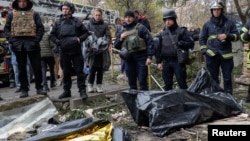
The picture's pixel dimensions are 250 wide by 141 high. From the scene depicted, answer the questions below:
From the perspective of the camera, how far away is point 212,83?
6.34m

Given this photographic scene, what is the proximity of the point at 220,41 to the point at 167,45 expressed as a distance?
0.93 metres

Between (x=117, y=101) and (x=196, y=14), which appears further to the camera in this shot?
(x=196, y=14)

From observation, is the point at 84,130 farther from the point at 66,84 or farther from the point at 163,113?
the point at 66,84

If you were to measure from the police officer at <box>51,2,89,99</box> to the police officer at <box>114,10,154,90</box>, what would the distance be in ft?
2.45

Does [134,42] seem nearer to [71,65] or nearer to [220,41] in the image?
[71,65]

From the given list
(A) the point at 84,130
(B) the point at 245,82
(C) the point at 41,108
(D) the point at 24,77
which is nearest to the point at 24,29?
(D) the point at 24,77

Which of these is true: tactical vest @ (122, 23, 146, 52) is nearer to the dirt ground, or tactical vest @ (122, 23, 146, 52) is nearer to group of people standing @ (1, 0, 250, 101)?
group of people standing @ (1, 0, 250, 101)

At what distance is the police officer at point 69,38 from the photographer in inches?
270

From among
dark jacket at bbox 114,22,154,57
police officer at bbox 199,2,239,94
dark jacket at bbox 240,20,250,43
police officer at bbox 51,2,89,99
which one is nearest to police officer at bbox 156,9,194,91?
dark jacket at bbox 114,22,154,57

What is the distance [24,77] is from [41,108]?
0.99 meters

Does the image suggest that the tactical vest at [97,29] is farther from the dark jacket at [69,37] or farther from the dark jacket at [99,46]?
the dark jacket at [69,37]

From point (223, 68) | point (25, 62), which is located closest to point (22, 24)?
point (25, 62)

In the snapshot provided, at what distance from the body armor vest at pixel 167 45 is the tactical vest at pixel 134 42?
0.35 metres

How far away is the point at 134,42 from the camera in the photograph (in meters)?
6.90
